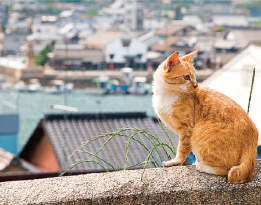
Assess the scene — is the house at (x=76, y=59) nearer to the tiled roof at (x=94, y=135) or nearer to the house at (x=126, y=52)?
the house at (x=126, y=52)

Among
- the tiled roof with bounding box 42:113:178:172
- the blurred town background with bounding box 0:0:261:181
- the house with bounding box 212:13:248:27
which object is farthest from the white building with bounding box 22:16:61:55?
the tiled roof with bounding box 42:113:178:172

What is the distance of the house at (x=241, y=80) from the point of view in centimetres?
462

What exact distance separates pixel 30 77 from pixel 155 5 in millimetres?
18436

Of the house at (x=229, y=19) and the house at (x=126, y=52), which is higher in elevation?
the house at (x=229, y=19)

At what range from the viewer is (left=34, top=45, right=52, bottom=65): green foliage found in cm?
3206

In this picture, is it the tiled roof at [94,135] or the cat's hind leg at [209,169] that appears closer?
the cat's hind leg at [209,169]

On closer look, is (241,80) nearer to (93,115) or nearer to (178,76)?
(93,115)

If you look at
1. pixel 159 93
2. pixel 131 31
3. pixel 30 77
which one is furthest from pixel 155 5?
pixel 159 93

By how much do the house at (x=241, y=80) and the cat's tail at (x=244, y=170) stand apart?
314 centimetres

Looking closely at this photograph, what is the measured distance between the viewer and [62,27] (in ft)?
124

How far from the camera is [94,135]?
6105 mm

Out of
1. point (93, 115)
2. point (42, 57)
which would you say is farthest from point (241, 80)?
point (42, 57)

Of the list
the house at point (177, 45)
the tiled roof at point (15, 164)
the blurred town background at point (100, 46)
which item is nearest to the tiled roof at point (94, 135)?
the tiled roof at point (15, 164)

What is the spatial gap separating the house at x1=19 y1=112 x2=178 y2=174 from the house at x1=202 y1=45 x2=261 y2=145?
1.10 m
